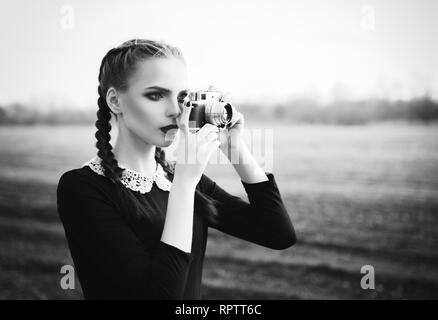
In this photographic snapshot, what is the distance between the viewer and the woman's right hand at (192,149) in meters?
0.83

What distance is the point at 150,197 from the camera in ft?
3.13

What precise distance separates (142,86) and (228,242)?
2.01m

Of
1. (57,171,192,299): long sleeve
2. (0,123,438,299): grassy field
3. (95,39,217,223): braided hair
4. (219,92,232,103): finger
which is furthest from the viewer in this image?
(0,123,438,299): grassy field

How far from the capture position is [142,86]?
0.91 m

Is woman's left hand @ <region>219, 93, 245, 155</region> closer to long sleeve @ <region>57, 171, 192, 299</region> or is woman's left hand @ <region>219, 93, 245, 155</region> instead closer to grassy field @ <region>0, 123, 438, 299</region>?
long sleeve @ <region>57, 171, 192, 299</region>

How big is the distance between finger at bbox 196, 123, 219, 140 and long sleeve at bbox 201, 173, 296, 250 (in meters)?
0.22

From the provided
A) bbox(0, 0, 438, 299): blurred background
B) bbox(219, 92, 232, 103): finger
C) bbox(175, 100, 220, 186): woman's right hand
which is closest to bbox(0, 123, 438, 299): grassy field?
bbox(0, 0, 438, 299): blurred background

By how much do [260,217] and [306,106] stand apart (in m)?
1.80

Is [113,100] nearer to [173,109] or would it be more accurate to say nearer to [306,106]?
[173,109]

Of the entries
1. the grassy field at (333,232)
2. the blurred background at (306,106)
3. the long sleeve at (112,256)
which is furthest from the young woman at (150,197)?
the grassy field at (333,232)

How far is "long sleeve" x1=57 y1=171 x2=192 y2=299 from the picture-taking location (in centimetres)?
78
